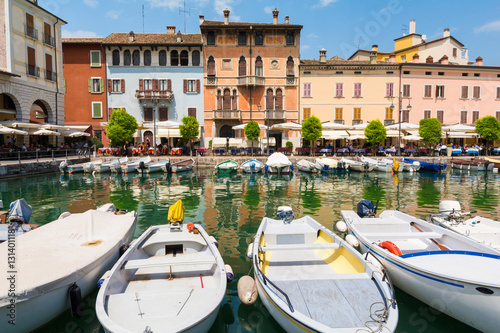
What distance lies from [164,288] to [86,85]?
39.8m

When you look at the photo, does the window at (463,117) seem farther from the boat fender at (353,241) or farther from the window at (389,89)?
the boat fender at (353,241)

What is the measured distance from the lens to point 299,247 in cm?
659

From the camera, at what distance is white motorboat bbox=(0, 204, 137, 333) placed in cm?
464

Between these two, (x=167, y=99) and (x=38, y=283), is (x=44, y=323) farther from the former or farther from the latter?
(x=167, y=99)

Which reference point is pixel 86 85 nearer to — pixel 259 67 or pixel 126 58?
pixel 126 58

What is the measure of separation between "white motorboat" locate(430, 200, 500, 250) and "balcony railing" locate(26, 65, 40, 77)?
3177 centimetres

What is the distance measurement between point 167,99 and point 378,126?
23.4 meters

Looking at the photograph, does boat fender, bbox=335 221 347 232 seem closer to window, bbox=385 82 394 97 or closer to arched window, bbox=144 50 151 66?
window, bbox=385 82 394 97

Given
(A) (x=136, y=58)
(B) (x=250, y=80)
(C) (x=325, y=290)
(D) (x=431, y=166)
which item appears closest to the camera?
(C) (x=325, y=290)

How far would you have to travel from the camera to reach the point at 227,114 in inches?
1534

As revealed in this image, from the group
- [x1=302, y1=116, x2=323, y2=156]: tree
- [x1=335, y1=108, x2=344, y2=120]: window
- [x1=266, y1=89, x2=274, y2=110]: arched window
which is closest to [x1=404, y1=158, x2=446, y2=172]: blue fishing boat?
[x1=302, y1=116, x2=323, y2=156]: tree

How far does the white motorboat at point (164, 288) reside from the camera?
4.38m

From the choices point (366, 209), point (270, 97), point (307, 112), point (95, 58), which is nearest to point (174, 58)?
point (95, 58)

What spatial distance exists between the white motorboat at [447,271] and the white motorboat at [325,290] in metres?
0.69
